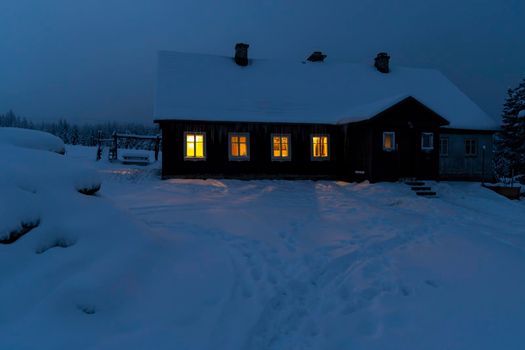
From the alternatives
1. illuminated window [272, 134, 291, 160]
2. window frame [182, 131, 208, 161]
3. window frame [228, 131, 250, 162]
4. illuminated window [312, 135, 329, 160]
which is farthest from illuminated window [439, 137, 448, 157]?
window frame [182, 131, 208, 161]

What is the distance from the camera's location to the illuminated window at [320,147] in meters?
18.0

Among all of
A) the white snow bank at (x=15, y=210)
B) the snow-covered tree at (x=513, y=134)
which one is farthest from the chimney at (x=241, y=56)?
the snow-covered tree at (x=513, y=134)

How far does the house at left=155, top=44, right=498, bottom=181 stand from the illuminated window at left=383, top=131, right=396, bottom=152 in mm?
50

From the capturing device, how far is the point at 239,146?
17.2m

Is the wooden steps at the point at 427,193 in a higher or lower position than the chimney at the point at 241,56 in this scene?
lower

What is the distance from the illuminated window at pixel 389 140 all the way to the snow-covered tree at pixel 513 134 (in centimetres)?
1885

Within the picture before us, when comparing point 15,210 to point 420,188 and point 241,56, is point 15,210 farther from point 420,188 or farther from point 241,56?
point 241,56

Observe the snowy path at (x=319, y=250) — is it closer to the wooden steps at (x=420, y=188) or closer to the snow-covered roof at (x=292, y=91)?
the wooden steps at (x=420, y=188)

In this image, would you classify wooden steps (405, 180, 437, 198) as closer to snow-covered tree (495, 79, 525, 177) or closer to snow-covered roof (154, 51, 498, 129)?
snow-covered roof (154, 51, 498, 129)

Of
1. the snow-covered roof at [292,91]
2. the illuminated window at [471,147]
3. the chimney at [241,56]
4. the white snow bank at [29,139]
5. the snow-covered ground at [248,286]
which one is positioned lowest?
the snow-covered ground at [248,286]

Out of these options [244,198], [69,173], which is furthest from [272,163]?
[69,173]

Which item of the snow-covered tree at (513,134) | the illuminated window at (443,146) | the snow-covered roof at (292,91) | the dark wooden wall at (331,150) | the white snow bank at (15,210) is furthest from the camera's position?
the snow-covered tree at (513,134)

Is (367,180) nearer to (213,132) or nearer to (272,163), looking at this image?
(272,163)

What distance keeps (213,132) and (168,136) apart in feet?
7.27
